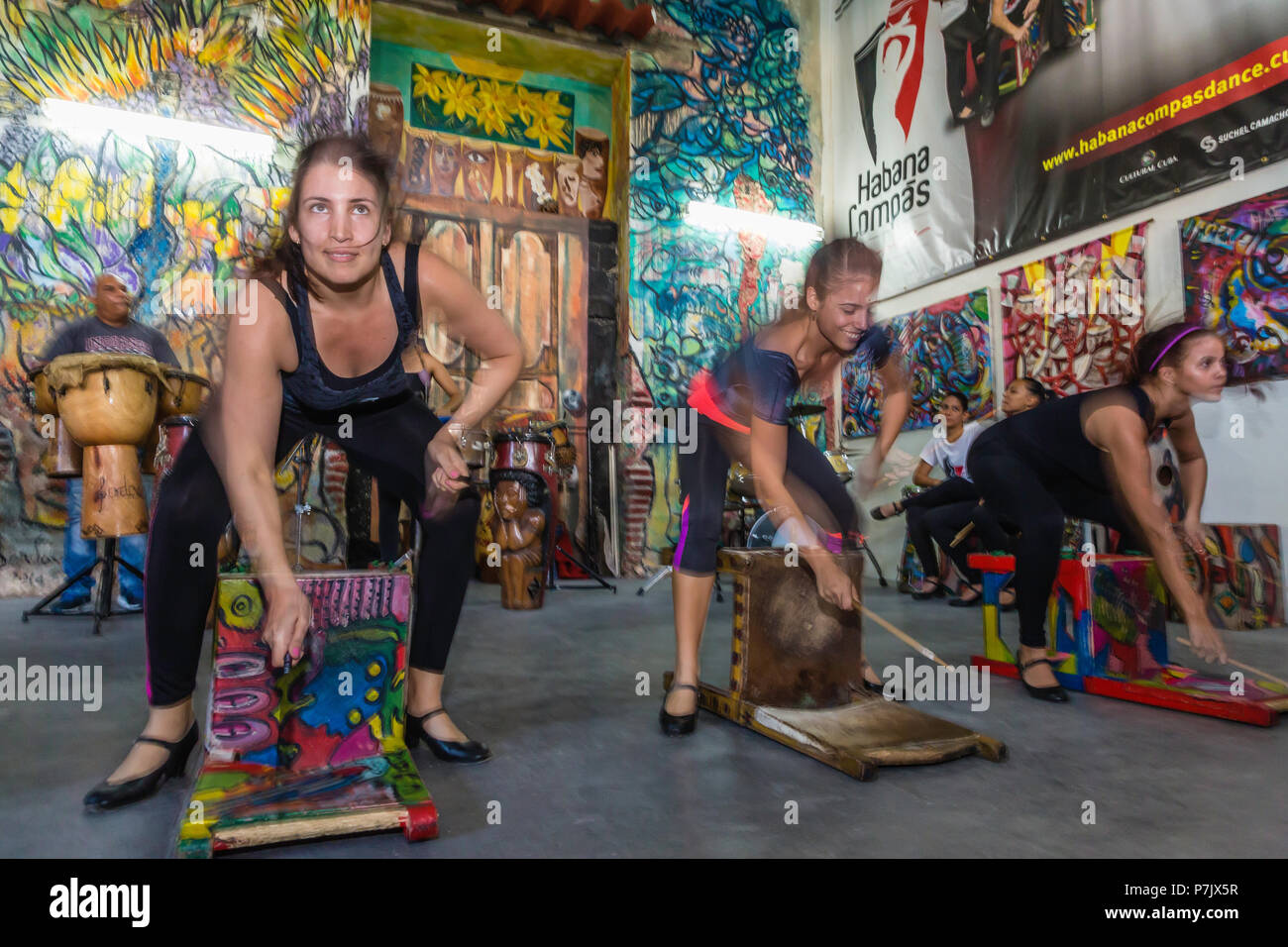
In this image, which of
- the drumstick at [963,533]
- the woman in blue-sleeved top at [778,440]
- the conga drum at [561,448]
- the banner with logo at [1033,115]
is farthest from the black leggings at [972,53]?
the woman in blue-sleeved top at [778,440]

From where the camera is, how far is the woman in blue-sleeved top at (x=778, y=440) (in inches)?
91.6

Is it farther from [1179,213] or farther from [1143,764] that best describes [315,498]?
[1179,213]

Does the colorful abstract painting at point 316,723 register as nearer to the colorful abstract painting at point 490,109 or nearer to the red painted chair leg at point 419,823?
the red painted chair leg at point 419,823

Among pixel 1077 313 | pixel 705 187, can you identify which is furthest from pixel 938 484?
pixel 705 187

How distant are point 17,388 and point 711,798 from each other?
583 cm

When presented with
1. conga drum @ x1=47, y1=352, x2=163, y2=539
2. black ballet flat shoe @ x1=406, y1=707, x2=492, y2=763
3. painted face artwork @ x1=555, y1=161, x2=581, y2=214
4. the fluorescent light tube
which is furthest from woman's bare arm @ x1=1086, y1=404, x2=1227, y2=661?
the fluorescent light tube

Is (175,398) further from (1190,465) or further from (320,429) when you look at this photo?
(1190,465)

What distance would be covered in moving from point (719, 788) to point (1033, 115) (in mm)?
5712

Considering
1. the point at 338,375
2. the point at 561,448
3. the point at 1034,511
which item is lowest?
the point at 1034,511

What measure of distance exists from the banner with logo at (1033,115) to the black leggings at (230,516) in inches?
189

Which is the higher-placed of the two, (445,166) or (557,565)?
(445,166)

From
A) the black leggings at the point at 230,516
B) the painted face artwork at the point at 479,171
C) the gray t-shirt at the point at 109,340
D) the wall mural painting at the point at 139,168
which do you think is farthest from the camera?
the painted face artwork at the point at 479,171

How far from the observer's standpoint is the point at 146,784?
71.7 inches
